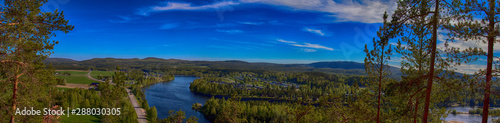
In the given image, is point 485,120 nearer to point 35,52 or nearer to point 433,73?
point 433,73

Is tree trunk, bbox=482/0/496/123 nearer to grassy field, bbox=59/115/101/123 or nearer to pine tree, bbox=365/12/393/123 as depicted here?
pine tree, bbox=365/12/393/123

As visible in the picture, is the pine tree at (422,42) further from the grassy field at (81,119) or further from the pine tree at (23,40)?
the grassy field at (81,119)

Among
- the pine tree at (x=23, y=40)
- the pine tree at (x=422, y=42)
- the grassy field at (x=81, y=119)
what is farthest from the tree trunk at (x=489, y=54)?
the grassy field at (x=81, y=119)

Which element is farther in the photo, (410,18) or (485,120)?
(410,18)

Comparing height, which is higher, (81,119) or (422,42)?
(422,42)

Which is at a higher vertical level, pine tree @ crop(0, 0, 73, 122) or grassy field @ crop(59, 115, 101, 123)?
pine tree @ crop(0, 0, 73, 122)

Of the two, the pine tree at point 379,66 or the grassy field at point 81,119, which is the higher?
the pine tree at point 379,66

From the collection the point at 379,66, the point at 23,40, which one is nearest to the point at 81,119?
the point at 23,40

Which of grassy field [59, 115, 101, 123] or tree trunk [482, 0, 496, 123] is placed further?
grassy field [59, 115, 101, 123]

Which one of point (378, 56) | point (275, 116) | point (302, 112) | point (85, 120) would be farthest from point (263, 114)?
point (378, 56)

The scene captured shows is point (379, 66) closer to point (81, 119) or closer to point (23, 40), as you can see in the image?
point (23, 40)

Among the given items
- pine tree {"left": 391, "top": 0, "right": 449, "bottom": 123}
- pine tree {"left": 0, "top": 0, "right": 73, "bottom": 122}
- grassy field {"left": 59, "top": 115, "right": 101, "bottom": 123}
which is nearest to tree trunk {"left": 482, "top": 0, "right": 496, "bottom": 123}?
pine tree {"left": 391, "top": 0, "right": 449, "bottom": 123}
